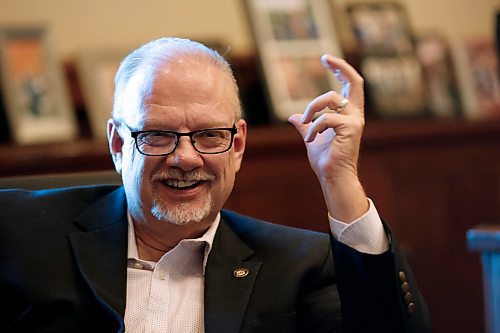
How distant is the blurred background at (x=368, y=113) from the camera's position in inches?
150

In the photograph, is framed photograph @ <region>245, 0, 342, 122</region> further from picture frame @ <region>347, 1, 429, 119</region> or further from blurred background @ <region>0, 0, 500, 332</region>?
picture frame @ <region>347, 1, 429, 119</region>

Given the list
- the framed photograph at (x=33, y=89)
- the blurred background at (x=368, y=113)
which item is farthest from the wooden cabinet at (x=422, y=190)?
the framed photograph at (x=33, y=89)

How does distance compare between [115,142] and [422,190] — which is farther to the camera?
[422,190]

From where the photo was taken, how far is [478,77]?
17.4ft

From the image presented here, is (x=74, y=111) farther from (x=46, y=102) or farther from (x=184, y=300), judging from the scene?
(x=184, y=300)

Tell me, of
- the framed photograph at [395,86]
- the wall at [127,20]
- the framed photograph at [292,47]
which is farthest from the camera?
the framed photograph at [395,86]

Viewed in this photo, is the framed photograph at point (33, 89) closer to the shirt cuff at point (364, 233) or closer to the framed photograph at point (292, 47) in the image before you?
the framed photograph at point (292, 47)

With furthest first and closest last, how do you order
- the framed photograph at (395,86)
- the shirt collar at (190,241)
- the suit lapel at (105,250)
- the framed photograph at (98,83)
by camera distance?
the framed photograph at (395,86) → the framed photograph at (98,83) → the shirt collar at (190,241) → the suit lapel at (105,250)

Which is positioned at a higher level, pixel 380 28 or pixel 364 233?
pixel 364 233

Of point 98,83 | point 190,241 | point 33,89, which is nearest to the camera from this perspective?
point 190,241

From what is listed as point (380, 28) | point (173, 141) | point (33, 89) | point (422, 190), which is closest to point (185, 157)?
point (173, 141)

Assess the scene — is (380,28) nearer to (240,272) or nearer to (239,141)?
(239,141)

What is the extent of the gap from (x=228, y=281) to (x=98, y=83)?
1.99 meters

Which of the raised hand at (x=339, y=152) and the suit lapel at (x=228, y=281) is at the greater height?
the raised hand at (x=339, y=152)
